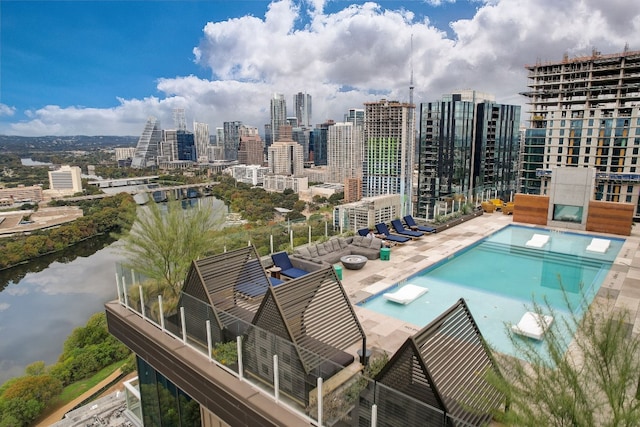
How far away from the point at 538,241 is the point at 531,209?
9.07ft

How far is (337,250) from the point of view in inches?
414

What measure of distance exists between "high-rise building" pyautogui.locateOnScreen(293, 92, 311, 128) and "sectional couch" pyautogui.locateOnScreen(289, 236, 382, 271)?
15560 centimetres

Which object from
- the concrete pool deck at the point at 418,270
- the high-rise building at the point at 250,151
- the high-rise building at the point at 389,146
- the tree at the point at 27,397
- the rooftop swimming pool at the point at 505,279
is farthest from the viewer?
the high-rise building at the point at 250,151

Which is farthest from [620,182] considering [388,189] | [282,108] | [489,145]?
[282,108]

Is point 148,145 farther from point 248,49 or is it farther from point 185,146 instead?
point 248,49

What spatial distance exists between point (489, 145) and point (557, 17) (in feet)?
64.0

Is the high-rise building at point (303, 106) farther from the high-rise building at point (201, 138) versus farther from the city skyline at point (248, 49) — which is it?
the high-rise building at point (201, 138)

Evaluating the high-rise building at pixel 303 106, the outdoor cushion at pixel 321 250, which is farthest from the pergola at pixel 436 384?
the high-rise building at pixel 303 106

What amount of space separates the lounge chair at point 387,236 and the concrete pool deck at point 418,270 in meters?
0.21

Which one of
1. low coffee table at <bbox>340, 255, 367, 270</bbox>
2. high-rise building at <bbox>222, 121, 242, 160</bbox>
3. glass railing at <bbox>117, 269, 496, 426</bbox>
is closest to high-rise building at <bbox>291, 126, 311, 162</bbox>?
high-rise building at <bbox>222, 121, 242, 160</bbox>

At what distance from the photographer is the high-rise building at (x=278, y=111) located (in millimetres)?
144837

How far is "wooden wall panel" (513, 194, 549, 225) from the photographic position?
46.5ft

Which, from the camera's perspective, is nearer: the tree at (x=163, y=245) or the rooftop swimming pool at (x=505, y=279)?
the tree at (x=163, y=245)

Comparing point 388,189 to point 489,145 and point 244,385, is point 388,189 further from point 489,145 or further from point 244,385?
point 244,385
